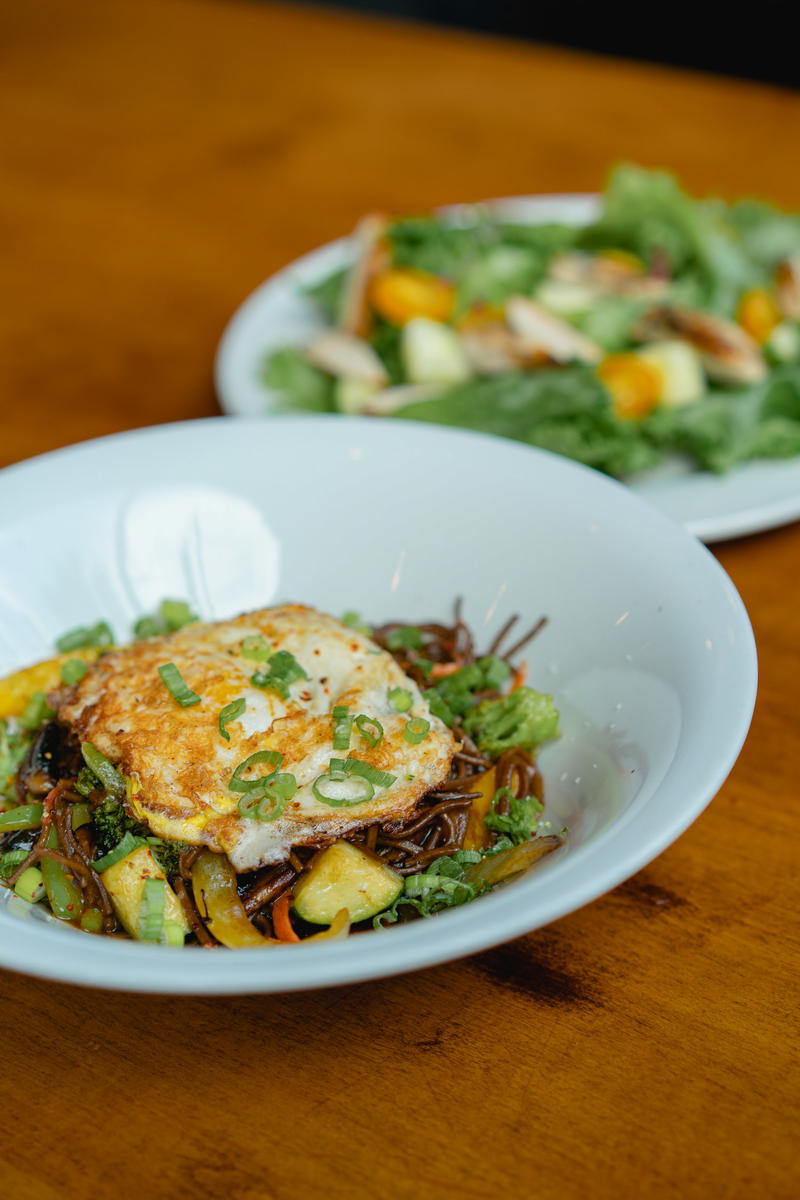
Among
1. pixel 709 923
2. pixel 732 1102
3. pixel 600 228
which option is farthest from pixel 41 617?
pixel 600 228

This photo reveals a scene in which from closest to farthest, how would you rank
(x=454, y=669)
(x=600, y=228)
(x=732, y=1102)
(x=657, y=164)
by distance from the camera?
(x=732, y=1102)
(x=454, y=669)
(x=600, y=228)
(x=657, y=164)

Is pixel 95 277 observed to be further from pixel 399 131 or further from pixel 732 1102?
pixel 732 1102

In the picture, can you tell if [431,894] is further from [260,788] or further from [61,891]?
[61,891]

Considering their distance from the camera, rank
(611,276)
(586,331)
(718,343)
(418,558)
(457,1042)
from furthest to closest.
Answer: (611,276), (586,331), (718,343), (418,558), (457,1042)

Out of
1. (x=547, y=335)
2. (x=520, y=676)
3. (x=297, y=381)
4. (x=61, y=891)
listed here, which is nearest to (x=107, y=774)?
(x=61, y=891)

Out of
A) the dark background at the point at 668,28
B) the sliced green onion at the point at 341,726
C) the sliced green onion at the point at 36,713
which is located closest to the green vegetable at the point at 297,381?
the sliced green onion at the point at 36,713
